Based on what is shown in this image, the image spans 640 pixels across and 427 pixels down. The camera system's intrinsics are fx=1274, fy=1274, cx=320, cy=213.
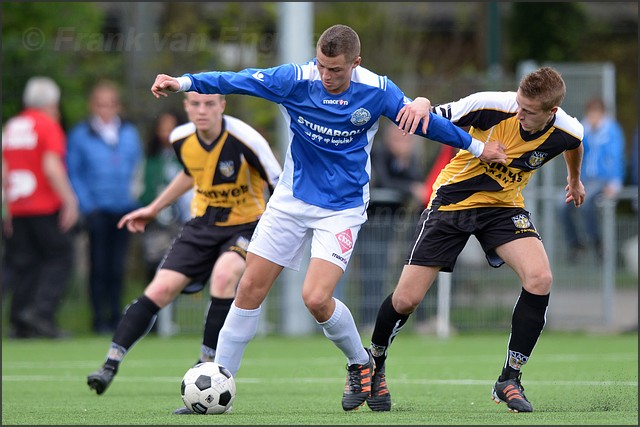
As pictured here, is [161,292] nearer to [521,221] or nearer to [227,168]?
[227,168]

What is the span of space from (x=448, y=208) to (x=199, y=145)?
206cm

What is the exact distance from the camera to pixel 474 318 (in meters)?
14.4

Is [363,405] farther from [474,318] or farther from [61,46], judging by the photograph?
[61,46]

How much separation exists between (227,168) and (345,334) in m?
1.85

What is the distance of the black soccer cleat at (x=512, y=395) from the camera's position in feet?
23.2

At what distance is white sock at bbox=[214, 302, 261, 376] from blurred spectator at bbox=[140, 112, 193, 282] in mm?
6674

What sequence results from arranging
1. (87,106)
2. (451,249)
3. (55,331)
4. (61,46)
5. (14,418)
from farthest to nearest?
(87,106) → (61,46) → (55,331) → (451,249) → (14,418)

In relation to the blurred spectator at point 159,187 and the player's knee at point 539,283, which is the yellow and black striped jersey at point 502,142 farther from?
the blurred spectator at point 159,187

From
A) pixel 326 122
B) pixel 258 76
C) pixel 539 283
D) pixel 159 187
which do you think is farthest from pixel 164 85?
pixel 159 187

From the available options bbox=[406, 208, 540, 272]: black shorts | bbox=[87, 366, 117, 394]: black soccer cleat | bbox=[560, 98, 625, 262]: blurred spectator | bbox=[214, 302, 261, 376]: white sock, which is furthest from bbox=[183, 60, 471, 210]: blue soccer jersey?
bbox=[560, 98, 625, 262]: blurred spectator

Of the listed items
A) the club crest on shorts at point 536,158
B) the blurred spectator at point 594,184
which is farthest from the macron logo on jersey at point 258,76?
the blurred spectator at point 594,184

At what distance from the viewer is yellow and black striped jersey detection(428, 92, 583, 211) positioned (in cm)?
747

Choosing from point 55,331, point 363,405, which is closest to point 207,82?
point 363,405

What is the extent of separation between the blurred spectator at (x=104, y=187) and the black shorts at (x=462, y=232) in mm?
7123
